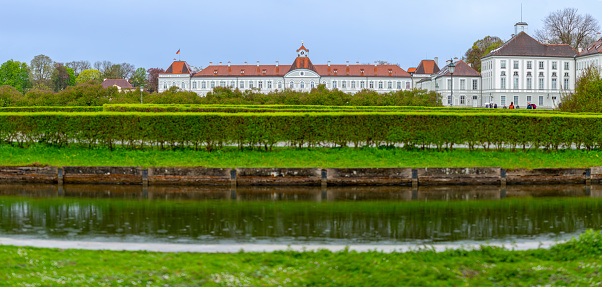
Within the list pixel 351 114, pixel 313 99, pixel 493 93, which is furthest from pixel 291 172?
pixel 493 93

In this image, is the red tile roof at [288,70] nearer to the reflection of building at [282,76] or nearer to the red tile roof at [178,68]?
the reflection of building at [282,76]

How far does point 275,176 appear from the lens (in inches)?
754

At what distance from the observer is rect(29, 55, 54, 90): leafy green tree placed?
13566cm

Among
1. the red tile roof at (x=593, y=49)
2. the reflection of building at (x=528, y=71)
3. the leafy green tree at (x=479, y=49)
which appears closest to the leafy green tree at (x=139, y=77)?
the leafy green tree at (x=479, y=49)

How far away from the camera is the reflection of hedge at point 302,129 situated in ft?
74.8

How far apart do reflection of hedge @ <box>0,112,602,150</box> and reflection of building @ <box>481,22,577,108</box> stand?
80.2 meters

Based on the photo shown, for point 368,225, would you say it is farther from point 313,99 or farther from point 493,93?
point 493,93

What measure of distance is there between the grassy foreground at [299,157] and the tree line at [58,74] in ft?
291

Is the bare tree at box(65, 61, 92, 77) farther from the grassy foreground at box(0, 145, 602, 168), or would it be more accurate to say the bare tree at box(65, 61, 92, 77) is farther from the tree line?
the grassy foreground at box(0, 145, 602, 168)

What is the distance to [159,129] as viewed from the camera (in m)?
22.9

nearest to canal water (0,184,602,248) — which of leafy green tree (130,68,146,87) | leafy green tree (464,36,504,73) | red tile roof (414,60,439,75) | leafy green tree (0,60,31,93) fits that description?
leafy green tree (464,36,504,73)

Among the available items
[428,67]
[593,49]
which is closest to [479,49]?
[428,67]

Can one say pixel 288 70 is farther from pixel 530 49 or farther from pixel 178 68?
pixel 530 49

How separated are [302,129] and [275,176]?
4207 millimetres
